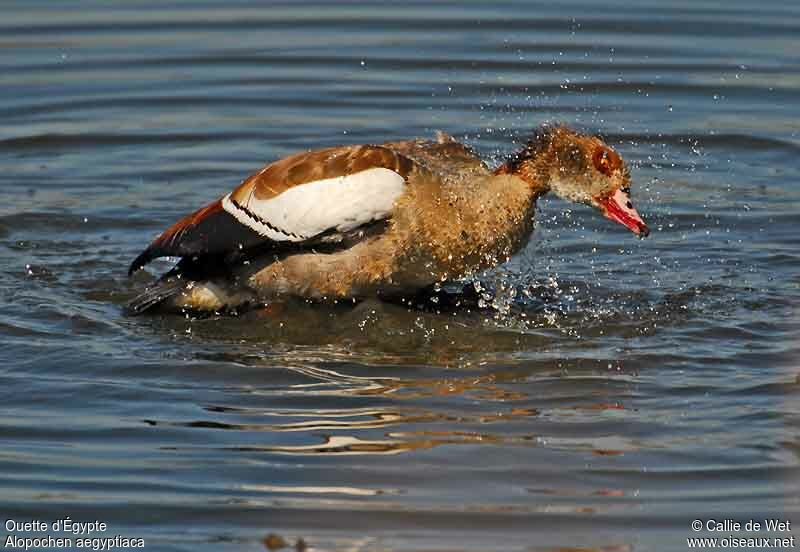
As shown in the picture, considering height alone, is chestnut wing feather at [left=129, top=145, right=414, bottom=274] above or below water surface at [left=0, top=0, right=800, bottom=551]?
above

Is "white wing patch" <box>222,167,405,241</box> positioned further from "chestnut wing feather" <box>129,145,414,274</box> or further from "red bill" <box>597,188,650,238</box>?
"red bill" <box>597,188,650,238</box>

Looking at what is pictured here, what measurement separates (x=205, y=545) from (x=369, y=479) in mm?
845

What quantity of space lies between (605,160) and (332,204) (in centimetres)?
136

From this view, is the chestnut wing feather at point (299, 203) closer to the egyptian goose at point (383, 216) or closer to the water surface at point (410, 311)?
the egyptian goose at point (383, 216)

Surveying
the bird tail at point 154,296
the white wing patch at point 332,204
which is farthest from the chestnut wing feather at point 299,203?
the bird tail at point 154,296

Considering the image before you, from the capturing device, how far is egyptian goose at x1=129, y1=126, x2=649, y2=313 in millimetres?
8227

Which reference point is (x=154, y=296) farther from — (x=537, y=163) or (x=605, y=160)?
(x=605, y=160)

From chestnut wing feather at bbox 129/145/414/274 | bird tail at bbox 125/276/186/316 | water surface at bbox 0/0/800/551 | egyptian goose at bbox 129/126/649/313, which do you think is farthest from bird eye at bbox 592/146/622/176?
bird tail at bbox 125/276/186/316

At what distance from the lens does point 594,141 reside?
8398 mm

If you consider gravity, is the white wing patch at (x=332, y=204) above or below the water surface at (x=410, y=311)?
above

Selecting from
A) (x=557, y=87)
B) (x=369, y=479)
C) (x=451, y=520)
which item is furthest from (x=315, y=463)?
(x=557, y=87)

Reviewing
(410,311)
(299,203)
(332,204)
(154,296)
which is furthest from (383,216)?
(154,296)

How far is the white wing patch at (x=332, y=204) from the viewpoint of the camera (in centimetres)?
816

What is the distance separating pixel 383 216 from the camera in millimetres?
8234
